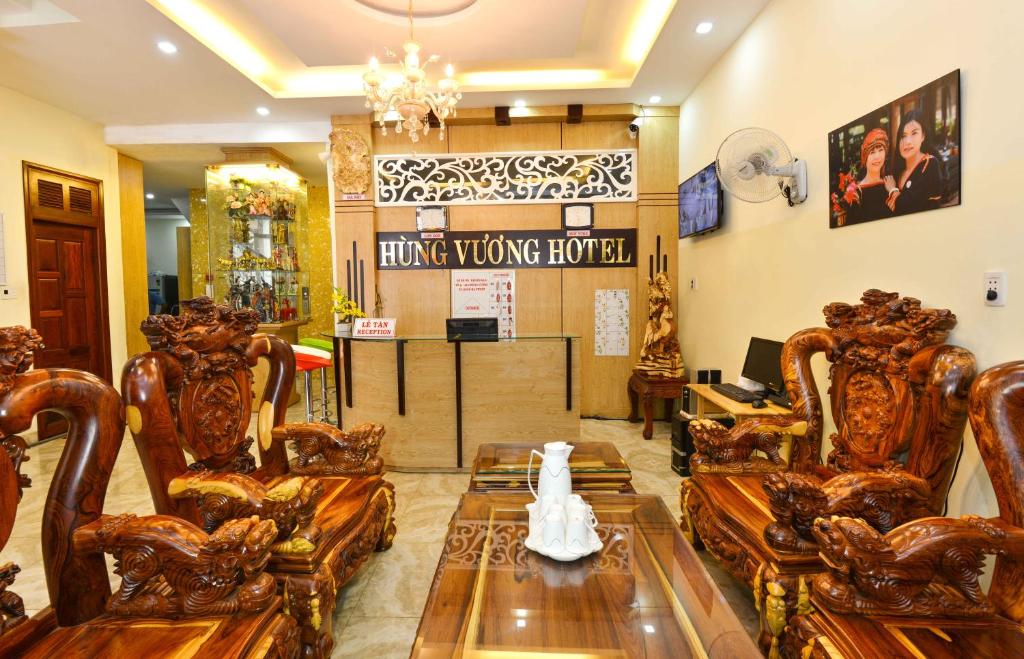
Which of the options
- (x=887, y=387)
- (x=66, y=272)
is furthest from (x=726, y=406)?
(x=66, y=272)

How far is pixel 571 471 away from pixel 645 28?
345 centimetres

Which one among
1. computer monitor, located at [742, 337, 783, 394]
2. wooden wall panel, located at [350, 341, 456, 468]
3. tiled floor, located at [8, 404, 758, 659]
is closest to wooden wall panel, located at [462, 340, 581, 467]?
wooden wall panel, located at [350, 341, 456, 468]

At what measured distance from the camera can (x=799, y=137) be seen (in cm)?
288

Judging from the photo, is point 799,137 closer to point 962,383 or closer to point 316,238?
point 962,383

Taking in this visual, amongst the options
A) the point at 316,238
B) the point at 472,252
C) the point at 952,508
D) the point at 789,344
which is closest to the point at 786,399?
the point at 789,344

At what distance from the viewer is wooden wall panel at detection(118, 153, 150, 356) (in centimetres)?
542

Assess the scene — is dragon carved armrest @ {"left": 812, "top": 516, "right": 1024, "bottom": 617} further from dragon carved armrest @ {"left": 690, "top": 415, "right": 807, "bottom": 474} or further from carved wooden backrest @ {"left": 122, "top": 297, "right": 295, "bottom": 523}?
carved wooden backrest @ {"left": 122, "top": 297, "right": 295, "bottom": 523}

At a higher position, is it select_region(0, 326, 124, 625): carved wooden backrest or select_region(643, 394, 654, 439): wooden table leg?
select_region(0, 326, 124, 625): carved wooden backrest

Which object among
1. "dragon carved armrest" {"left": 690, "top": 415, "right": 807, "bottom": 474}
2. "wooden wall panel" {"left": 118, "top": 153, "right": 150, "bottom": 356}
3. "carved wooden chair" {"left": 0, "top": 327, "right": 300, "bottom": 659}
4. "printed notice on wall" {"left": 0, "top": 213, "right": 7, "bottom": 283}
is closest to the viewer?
"carved wooden chair" {"left": 0, "top": 327, "right": 300, "bottom": 659}

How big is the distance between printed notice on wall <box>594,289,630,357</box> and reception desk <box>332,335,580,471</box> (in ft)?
5.26

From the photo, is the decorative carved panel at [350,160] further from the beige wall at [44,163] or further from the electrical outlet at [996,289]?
the electrical outlet at [996,289]

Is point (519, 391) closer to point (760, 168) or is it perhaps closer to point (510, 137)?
point (760, 168)

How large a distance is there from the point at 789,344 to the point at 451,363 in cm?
222

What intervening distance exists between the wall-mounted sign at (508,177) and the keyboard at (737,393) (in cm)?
242
